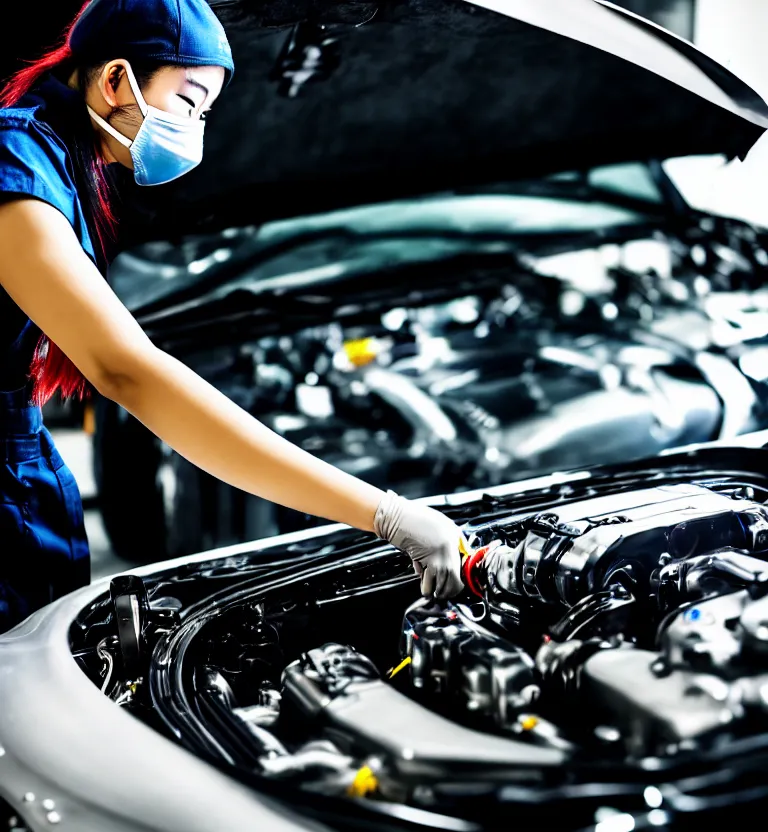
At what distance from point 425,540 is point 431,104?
1115mm

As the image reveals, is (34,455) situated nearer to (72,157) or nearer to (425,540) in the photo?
(72,157)

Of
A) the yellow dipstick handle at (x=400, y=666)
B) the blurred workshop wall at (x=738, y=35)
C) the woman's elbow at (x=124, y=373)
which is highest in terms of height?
the blurred workshop wall at (x=738, y=35)

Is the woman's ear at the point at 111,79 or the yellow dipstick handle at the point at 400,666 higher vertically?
the woman's ear at the point at 111,79

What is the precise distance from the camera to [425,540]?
134 cm

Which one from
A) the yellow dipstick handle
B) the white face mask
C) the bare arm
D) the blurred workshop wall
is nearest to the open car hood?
the blurred workshop wall

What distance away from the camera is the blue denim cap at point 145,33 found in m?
1.44

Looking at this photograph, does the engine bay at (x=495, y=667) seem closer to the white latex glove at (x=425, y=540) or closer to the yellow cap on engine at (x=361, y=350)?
the white latex glove at (x=425, y=540)

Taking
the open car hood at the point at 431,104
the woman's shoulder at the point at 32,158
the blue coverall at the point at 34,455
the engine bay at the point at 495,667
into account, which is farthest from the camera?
the open car hood at the point at 431,104

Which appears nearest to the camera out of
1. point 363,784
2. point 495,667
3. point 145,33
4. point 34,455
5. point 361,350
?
point 363,784

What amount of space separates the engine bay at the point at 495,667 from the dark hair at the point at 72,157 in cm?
43

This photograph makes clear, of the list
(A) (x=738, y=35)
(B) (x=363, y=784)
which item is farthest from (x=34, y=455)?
(A) (x=738, y=35)

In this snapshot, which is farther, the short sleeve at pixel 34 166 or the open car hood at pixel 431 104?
the open car hood at pixel 431 104

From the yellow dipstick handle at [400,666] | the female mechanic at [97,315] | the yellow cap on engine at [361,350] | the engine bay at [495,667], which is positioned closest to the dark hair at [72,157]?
the female mechanic at [97,315]

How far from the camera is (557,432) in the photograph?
8.20ft
